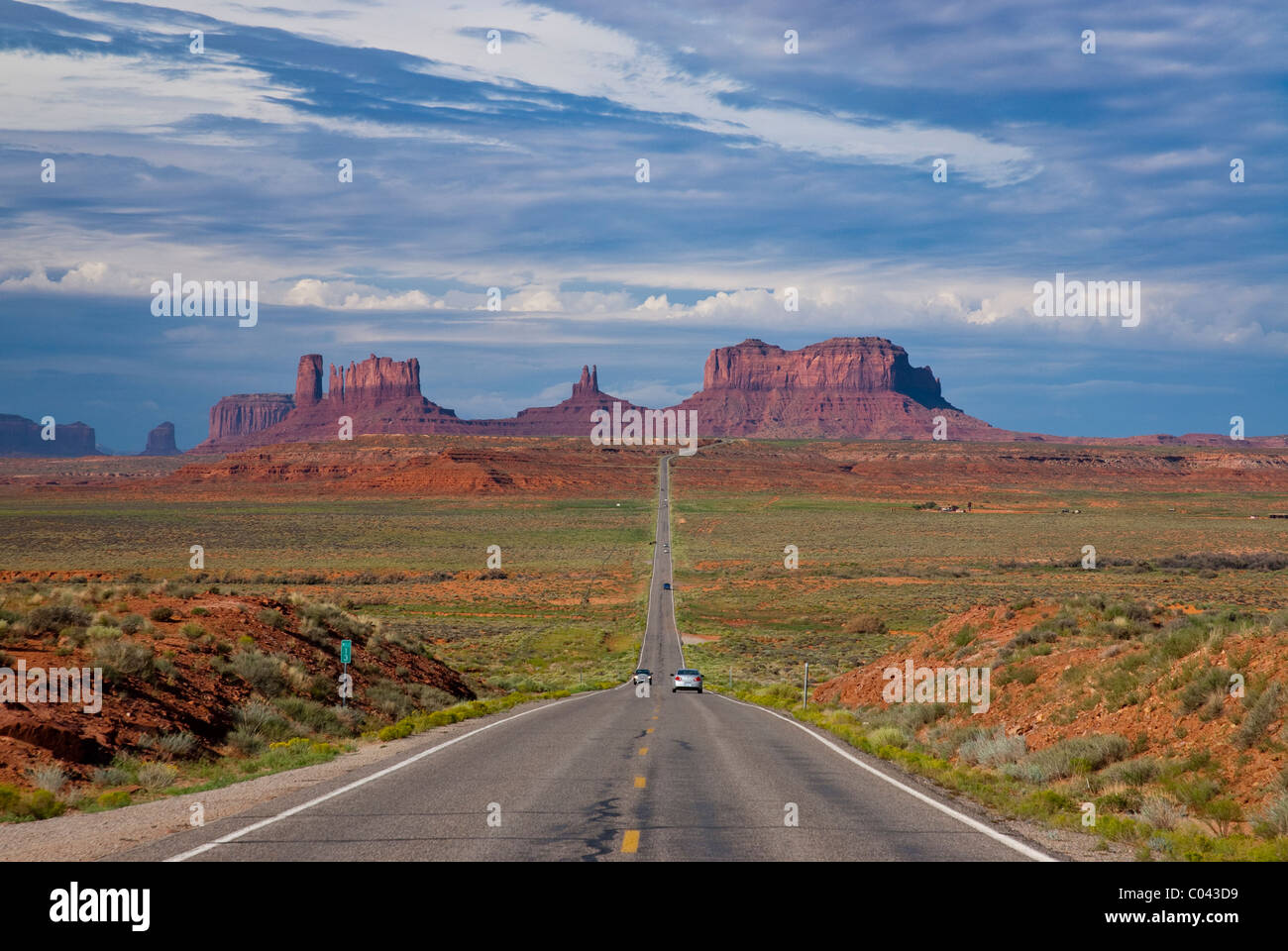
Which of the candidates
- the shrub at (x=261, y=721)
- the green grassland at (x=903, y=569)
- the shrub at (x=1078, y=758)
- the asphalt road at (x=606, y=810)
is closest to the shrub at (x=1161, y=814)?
the asphalt road at (x=606, y=810)

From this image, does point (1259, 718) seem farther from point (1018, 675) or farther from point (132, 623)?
point (132, 623)

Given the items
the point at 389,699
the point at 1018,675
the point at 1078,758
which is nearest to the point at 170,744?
the point at 389,699

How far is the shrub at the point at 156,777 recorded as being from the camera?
42.9 ft

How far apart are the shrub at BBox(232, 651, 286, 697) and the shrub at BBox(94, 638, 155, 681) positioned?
2.59 meters

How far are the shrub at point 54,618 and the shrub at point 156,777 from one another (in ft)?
20.2

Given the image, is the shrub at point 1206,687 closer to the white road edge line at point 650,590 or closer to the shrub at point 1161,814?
the shrub at point 1161,814

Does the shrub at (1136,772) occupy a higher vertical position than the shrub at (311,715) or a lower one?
higher

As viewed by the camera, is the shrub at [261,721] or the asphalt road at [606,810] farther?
the shrub at [261,721]

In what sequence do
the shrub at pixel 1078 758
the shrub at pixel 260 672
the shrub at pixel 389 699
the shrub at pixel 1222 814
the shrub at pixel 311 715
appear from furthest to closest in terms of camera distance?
Answer: the shrub at pixel 389 699, the shrub at pixel 260 672, the shrub at pixel 311 715, the shrub at pixel 1078 758, the shrub at pixel 1222 814

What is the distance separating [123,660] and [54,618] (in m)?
3.04
